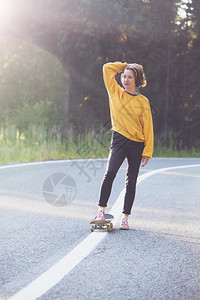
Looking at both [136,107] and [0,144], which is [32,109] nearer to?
[0,144]

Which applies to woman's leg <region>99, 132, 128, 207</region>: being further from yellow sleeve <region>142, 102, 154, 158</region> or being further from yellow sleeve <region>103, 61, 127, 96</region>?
yellow sleeve <region>103, 61, 127, 96</region>

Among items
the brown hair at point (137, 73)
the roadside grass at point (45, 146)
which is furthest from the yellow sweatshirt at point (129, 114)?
the roadside grass at point (45, 146)

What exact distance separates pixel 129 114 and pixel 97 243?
1423 millimetres

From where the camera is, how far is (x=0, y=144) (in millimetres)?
13453

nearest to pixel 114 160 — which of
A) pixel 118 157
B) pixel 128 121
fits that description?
pixel 118 157

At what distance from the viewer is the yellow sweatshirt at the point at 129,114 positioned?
508 centimetres

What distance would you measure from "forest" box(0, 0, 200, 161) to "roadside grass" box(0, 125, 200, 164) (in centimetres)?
64

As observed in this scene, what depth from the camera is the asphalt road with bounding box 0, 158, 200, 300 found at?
3.36 metres

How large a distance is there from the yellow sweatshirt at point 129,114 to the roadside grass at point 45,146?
7086mm

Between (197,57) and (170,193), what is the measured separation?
2325cm

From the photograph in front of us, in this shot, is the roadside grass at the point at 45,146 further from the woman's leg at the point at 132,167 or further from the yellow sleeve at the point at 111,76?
the yellow sleeve at the point at 111,76

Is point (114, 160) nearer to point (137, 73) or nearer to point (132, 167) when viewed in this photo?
point (132, 167)

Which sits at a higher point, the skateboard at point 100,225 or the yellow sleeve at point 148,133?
the yellow sleeve at point 148,133

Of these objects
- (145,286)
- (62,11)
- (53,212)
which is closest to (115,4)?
(62,11)
